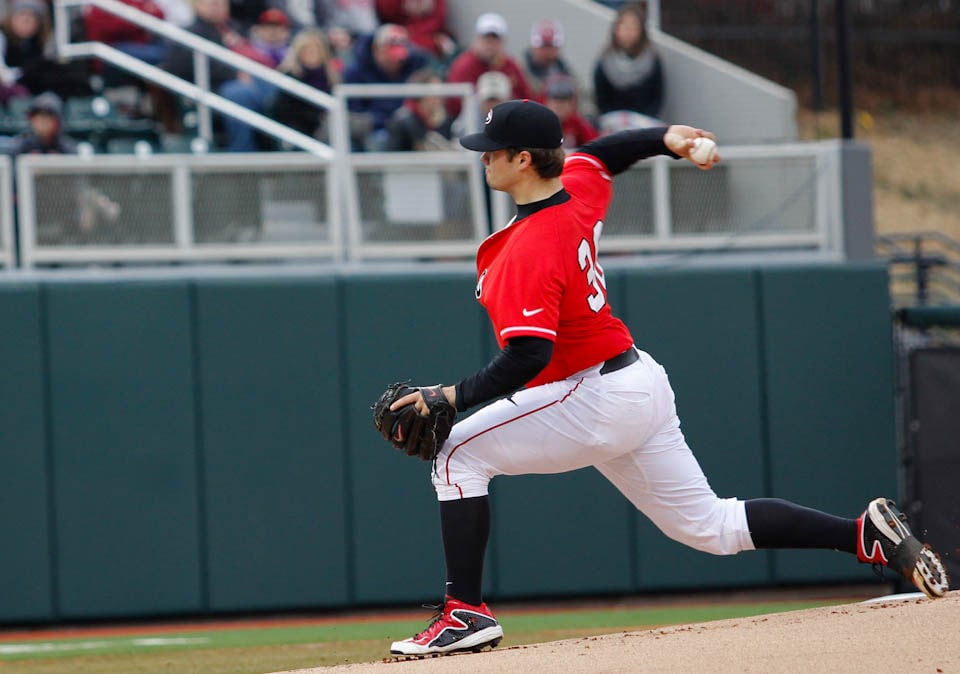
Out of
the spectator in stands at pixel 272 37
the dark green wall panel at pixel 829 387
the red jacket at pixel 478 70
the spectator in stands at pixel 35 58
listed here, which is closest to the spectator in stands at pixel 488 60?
the red jacket at pixel 478 70

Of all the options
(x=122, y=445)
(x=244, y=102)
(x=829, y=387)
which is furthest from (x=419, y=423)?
(x=244, y=102)

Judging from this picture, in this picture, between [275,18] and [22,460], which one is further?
[275,18]

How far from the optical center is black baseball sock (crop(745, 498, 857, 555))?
4.25 meters

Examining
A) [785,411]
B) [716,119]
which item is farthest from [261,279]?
[716,119]

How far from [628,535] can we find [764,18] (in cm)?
1191

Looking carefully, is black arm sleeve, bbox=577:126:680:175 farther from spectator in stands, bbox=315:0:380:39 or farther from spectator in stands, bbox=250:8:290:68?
spectator in stands, bbox=315:0:380:39

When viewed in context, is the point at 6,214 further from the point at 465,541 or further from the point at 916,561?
the point at 916,561

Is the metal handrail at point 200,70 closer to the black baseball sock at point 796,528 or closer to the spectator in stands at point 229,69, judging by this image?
the spectator in stands at point 229,69

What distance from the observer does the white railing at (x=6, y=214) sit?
24.8ft

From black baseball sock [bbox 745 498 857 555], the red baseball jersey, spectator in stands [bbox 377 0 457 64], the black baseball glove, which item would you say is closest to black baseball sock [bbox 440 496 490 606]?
the black baseball glove

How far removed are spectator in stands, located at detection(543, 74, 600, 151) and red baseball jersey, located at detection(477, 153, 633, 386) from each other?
4.04 meters

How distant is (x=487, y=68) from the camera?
9.20 meters

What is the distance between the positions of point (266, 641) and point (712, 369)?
3037 millimetres

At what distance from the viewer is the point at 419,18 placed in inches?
415
